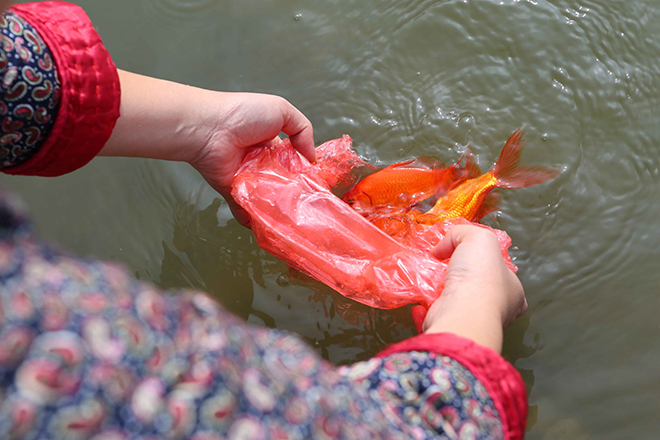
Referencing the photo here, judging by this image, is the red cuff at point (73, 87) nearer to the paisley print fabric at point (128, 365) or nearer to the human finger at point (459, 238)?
the paisley print fabric at point (128, 365)

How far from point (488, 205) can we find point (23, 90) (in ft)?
4.41

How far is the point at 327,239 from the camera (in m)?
1.22

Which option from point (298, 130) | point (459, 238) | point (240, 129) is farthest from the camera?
point (298, 130)

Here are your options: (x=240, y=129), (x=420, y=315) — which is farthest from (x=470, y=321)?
(x=240, y=129)

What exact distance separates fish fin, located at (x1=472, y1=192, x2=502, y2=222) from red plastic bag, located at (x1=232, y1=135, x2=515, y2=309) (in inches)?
8.9

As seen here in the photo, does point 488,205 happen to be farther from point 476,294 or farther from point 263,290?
point 263,290

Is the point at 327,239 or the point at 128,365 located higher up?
the point at 128,365

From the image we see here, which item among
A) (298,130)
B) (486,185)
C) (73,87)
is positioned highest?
(73,87)

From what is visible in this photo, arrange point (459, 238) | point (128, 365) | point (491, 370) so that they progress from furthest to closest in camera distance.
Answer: point (459, 238), point (491, 370), point (128, 365)

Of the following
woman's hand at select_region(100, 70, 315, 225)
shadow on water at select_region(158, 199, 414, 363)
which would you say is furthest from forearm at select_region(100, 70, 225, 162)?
shadow on water at select_region(158, 199, 414, 363)

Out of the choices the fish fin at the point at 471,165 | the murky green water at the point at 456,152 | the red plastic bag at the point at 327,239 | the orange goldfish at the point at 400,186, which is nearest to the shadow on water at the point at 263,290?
the murky green water at the point at 456,152

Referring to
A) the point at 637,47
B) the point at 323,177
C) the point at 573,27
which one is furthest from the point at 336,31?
the point at 637,47

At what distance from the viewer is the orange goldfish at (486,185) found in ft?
4.79

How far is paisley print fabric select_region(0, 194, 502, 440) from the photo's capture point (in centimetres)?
33
